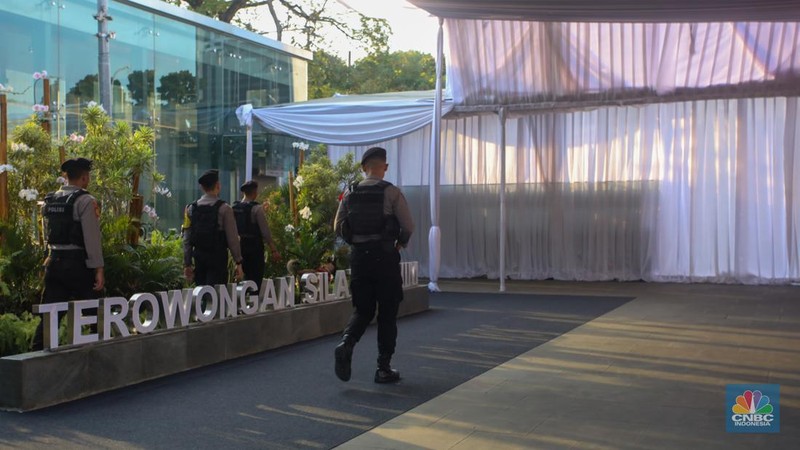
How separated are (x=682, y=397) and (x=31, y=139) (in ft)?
20.5

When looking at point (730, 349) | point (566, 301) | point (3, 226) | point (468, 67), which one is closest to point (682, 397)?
point (730, 349)

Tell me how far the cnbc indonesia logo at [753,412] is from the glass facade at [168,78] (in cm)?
978

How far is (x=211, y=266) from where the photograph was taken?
7949mm

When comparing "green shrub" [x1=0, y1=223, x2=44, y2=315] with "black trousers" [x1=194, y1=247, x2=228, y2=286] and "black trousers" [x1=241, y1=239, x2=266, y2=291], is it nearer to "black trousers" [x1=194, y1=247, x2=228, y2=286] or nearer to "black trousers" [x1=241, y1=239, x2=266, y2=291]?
"black trousers" [x1=194, y1=247, x2=228, y2=286]

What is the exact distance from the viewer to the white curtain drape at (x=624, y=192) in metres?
14.8

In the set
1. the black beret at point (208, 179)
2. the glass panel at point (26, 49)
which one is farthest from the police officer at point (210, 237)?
the glass panel at point (26, 49)

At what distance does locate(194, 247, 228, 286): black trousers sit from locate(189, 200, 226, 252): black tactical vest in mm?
48

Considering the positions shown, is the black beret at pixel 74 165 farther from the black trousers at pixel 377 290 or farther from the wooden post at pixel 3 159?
the black trousers at pixel 377 290

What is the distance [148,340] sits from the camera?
21.8ft

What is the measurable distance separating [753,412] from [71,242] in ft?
16.3

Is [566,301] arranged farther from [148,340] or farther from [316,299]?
[148,340]

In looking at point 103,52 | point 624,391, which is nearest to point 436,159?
point 103,52

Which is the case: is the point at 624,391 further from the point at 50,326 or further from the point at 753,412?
the point at 50,326

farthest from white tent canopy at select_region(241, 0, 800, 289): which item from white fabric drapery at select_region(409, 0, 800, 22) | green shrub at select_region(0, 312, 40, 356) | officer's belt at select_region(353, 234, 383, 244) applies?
green shrub at select_region(0, 312, 40, 356)
